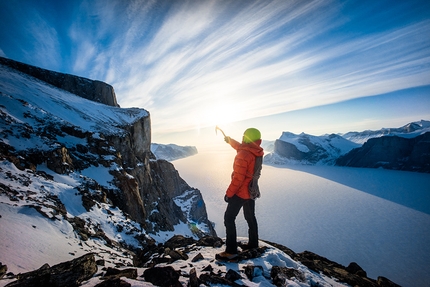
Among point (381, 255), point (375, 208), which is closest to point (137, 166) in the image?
point (381, 255)

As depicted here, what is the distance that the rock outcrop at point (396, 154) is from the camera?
142 metres

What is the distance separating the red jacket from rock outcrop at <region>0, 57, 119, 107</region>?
153ft

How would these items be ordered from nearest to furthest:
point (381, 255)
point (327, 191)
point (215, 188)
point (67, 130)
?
1. point (67, 130)
2. point (381, 255)
3. point (327, 191)
4. point (215, 188)

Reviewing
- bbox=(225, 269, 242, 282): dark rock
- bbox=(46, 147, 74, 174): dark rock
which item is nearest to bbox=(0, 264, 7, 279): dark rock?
bbox=(225, 269, 242, 282): dark rock

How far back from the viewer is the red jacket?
5.53m

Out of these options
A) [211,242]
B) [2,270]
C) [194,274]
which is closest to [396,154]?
[211,242]

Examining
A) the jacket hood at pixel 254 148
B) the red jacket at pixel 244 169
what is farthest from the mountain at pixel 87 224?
the jacket hood at pixel 254 148

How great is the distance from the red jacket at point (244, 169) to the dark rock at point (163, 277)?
2.67 m

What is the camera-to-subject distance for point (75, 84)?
40125 millimetres

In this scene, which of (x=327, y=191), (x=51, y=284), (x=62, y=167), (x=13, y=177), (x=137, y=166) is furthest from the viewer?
(x=327, y=191)

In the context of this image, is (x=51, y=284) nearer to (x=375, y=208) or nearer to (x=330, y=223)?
(x=330, y=223)

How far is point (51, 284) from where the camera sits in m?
3.03

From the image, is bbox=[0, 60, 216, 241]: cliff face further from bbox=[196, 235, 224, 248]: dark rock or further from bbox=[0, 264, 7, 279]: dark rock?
bbox=[0, 264, 7, 279]: dark rock

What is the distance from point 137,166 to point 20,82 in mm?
17970
